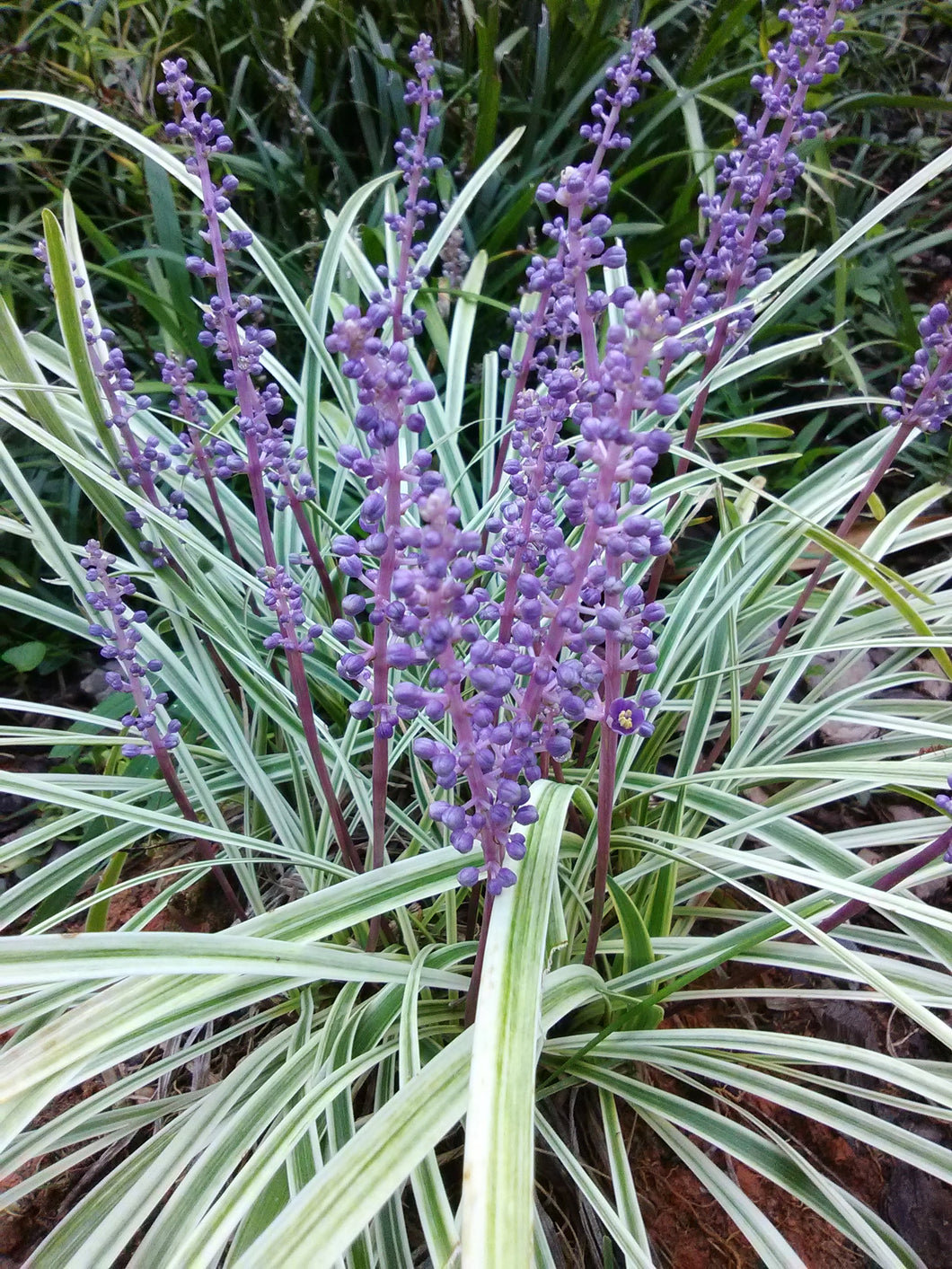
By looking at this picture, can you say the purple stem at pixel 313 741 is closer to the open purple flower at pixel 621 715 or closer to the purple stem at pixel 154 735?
the purple stem at pixel 154 735

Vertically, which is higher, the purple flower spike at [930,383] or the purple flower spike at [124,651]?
the purple flower spike at [930,383]

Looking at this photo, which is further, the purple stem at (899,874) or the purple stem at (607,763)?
the purple stem at (899,874)

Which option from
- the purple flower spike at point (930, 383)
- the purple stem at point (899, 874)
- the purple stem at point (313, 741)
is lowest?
the purple stem at point (899, 874)

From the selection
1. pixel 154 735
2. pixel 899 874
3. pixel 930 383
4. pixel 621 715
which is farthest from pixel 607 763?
pixel 930 383

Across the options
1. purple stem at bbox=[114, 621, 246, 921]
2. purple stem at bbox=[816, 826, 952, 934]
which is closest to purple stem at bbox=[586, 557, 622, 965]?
purple stem at bbox=[816, 826, 952, 934]

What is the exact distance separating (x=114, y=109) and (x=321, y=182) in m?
0.84

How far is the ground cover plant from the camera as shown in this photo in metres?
0.89

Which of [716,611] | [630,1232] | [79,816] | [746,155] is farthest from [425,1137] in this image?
[746,155]

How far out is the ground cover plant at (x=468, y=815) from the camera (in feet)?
2.93

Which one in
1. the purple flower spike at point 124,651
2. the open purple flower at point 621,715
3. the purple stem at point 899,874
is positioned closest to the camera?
the open purple flower at point 621,715

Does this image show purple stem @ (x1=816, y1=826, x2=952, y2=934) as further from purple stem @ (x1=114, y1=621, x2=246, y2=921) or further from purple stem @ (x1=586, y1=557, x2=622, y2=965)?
purple stem @ (x1=114, y1=621, x2=246, y2=921)

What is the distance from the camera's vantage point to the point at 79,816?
1.67m

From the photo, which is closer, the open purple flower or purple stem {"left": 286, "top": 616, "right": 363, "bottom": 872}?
the open purple flower

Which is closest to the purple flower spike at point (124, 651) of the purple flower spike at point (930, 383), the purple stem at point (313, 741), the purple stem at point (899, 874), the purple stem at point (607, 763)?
the purple stem at point (313, 741)
